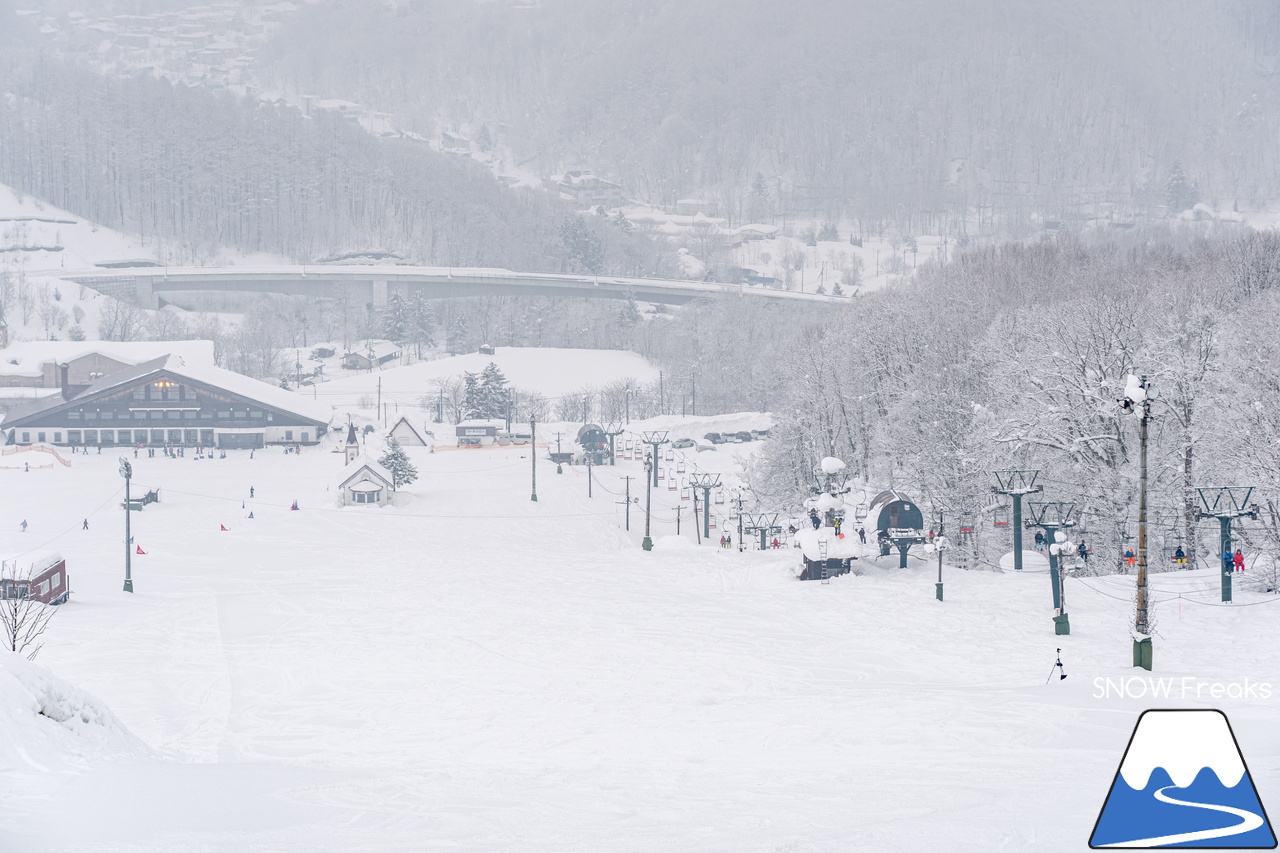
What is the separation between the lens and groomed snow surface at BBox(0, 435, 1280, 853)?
7.63 meters

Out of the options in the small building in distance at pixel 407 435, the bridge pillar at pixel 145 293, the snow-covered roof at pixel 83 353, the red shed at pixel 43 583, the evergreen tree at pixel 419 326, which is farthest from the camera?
the bridge pillar at pixel 145 293

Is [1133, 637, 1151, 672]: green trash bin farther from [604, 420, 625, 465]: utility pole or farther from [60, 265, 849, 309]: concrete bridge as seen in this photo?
[60, 265, 849, 309]: concrete bridge

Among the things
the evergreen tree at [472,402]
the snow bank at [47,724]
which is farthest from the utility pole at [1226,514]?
the evergreen tree at [472,402]

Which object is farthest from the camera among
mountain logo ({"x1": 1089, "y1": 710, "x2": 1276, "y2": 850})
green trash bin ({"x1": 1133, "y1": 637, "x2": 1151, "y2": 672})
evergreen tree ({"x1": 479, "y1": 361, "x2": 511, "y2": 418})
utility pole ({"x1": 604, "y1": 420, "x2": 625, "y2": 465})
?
evergreen tree ({"x1": 479, "y1": 361, "x2": 511, "y2": 418})

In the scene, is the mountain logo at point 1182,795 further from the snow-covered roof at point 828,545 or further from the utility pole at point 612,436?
the utility pole at point 612,436

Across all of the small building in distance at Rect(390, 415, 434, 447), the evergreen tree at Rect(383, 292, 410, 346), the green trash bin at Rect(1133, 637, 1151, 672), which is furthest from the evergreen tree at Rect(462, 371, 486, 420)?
the green trash bin at Rect(1133, 637, 1151, 672)

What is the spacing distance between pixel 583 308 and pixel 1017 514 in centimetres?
11084

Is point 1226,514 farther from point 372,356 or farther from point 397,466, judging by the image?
point 372,356

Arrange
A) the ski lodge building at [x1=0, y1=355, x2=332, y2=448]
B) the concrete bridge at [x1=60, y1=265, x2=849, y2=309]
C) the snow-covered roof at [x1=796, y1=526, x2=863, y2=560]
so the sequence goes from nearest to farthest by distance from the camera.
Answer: the snow-covered roof at [x1=796, y1=526, x2=863, y2=560] < the ski lodge building at [x1=0, y1=355, x2=332, y2=448] < the concrete bridge at [x1=60, y1=265, x2=849, y2=309]

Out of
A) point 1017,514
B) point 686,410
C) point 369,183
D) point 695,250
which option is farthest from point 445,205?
point 1017,514

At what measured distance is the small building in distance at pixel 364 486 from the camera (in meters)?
43.6

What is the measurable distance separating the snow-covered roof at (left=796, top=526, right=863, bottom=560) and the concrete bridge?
322ft

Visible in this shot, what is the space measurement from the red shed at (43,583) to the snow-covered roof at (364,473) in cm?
1882

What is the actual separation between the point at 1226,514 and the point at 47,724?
18900 mm
